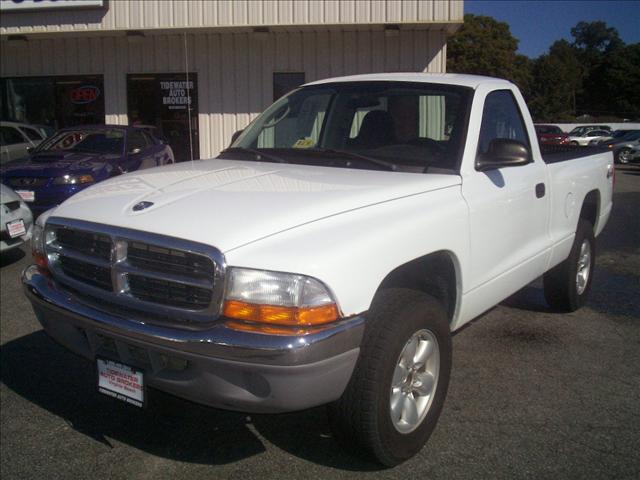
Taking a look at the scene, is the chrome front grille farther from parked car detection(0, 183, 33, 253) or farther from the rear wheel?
the rear wheel

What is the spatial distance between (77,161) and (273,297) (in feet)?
23.5

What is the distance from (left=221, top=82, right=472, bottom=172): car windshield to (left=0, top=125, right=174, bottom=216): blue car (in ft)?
15.4

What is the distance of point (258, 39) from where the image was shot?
1374 cm

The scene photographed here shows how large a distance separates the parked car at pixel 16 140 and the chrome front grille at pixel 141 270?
8935 mm

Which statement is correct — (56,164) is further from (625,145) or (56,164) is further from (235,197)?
(625,145)

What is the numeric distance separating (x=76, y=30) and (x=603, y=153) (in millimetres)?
11441

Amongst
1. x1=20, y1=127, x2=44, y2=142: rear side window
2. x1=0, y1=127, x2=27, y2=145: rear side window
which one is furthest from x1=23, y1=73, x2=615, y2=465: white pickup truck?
x1=20, y1=127, x2=44, y2=142: rear side window

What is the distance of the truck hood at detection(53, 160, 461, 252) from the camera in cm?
260

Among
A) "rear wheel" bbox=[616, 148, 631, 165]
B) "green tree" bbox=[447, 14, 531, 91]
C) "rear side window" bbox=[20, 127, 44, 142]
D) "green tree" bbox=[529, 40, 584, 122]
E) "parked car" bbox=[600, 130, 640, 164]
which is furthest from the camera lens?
"green tree" bbox=[529, 40, 584, 122]

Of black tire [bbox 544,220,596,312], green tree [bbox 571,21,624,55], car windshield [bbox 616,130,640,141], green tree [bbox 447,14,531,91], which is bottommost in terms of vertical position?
black tire [bbox 544,220,596,312]

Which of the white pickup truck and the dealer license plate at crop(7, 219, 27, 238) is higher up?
the white pickup truck

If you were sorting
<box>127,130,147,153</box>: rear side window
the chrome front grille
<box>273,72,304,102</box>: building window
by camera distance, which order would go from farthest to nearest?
<box>273,72,304,102</box>: building window < <box>127,130,147,153</box>: rear side window < the chrome front grille

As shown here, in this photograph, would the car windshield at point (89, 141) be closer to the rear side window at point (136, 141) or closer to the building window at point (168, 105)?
the rear side window at point (136, 141)

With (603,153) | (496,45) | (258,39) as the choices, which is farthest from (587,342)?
(496,45)
